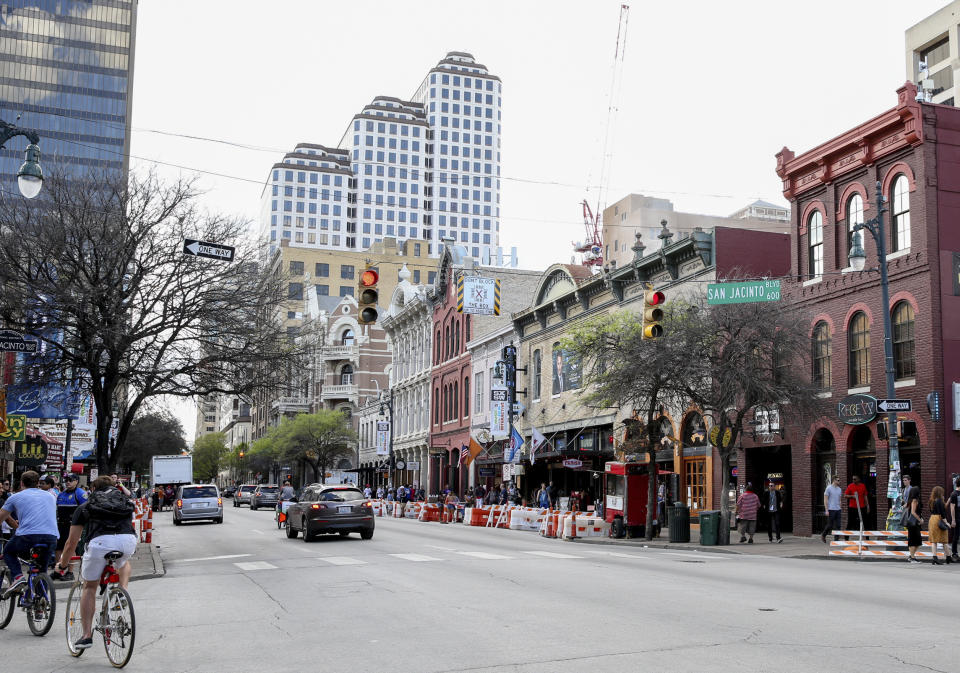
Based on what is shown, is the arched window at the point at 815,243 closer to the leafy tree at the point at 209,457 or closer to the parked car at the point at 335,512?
the parked car at the point at 335,512

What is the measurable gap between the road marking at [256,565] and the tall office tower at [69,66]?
89.9 meters

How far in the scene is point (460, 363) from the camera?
5978cm

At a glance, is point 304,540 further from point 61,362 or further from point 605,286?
point 605,286

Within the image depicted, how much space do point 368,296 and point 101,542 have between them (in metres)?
8.14

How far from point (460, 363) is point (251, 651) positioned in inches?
1978

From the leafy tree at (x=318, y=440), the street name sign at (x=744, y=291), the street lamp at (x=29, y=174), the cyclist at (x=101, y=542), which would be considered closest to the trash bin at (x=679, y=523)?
the street name sign at (x=744, y=291)

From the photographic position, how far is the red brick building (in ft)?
84.4

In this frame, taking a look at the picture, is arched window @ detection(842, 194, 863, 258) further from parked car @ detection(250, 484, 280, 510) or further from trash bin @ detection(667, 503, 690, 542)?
parked car @ detection(250, 484, 280, 510)

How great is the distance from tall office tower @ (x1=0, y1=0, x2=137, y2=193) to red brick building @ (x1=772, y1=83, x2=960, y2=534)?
8577cm

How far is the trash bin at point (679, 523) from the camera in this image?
1061 inches

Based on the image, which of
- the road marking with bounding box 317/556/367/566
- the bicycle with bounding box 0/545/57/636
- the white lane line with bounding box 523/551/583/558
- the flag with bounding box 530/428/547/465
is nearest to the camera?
the bicycle with bounding box 0/545/57/636

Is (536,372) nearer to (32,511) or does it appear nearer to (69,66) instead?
(32,511)

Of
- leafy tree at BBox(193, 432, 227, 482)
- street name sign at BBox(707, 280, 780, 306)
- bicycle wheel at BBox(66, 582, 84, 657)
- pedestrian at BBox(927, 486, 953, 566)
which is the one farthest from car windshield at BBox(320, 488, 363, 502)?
leafy tree at BBox(193, 432, 227, 482)

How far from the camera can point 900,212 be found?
2741 centimetres
